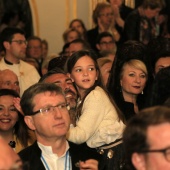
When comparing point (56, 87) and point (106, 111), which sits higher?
point (56, 87)

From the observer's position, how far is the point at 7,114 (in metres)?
5.75

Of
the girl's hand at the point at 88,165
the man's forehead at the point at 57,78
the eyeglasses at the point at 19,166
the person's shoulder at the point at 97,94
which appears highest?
the eyeglasses at the point at 19,166

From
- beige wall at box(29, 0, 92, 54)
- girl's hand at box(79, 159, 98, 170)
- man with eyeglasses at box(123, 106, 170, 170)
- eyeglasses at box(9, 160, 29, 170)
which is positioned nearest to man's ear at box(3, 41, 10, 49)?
beige wall at box(29, 0, 92, 54)

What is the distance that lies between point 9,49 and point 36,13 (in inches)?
155

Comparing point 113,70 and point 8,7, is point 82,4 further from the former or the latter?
point 113,70

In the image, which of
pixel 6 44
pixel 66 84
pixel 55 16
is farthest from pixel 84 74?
pixel 55 16

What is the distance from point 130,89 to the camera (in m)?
6.30

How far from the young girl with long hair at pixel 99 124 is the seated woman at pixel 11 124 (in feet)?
1.84

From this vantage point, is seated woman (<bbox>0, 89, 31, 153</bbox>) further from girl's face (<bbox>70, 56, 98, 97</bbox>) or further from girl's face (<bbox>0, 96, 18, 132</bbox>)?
girl's face (<bbox>70, 56, 98, 97</bbox>)

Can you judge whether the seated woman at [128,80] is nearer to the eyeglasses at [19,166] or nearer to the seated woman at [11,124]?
the seated woman at [11,124]

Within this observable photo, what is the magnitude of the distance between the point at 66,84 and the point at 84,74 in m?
0.17

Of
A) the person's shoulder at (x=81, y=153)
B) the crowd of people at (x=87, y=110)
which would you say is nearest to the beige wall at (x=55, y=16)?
the crowd of people at (x=87, y=110)

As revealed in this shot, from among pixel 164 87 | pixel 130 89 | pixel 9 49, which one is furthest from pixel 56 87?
pixel 9 49

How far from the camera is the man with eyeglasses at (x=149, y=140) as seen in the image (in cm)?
326
